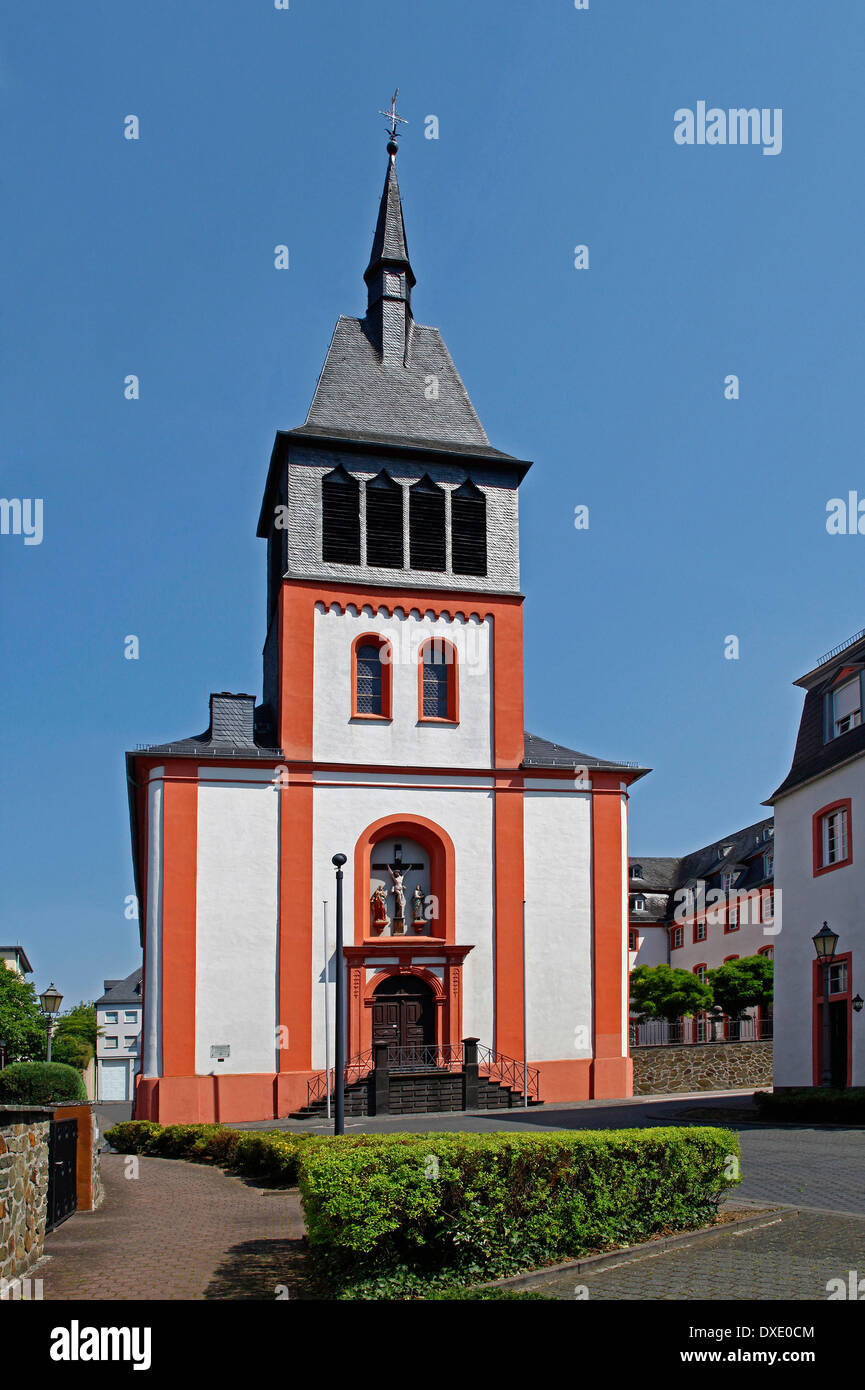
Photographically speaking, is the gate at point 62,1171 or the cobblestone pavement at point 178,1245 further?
the gate at point 62,1171

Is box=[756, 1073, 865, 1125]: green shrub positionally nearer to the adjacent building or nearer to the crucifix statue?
the crucifix statue

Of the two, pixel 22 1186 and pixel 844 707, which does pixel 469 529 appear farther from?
pixel 22 1186

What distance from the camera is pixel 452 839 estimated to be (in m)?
33.8

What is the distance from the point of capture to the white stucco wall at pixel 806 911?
26719 millimetres

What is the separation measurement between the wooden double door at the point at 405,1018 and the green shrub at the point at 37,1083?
1361cm

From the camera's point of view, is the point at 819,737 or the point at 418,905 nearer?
the point at 819,737

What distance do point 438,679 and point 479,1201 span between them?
26.4 metres

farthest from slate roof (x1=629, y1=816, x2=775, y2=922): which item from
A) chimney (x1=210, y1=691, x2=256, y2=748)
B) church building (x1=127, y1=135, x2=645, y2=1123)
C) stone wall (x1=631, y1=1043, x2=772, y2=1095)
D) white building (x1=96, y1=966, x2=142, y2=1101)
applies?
white building (x1=96, y1=966, x2=142, y2=1101)

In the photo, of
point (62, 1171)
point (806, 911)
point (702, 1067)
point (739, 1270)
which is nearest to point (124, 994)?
point (702, 1067)

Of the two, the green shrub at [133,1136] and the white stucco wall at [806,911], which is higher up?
the white stucco wall at [806,911]

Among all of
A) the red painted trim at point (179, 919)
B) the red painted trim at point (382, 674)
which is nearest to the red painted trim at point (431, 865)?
the red painted trim at point (382, 674)

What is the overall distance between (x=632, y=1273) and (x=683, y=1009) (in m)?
38.4

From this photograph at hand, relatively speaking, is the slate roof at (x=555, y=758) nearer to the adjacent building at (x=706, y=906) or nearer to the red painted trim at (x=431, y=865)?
the red painted trim at (x=431, y=865)

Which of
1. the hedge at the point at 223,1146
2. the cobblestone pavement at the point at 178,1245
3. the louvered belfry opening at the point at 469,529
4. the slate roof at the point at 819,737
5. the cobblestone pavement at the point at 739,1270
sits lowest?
the hedge at the point at 223,1146
